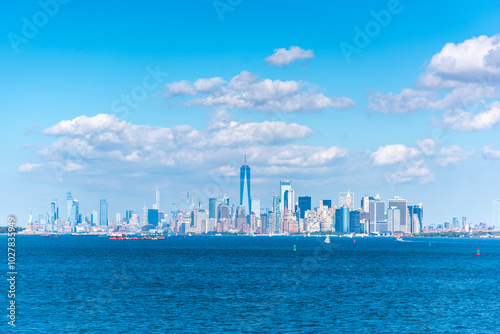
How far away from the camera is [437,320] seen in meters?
79.9

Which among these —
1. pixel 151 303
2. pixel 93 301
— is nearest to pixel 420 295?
pixel 151 303

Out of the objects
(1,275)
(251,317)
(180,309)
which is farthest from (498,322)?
(1,275)

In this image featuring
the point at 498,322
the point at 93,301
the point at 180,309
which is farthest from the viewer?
the point at 93,301

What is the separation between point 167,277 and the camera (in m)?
134

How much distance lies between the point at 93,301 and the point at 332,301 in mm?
38236

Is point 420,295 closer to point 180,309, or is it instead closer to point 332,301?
point 332,301

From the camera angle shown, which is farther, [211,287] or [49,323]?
[211,287]

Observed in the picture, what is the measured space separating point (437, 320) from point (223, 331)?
2974 cm

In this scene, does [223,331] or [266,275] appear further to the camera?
[266,275]

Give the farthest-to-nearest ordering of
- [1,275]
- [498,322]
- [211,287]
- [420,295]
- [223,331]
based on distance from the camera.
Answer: [1,275], [211,287], [420,295], [498,322], [223,331]

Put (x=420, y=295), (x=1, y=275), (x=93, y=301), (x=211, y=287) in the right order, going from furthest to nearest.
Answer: (x=1, y=275), (x=211, y=287), (x=420, y=295), (x=93, y=301)

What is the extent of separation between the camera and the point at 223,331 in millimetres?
71375

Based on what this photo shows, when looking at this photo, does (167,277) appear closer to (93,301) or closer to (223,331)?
(93,301)

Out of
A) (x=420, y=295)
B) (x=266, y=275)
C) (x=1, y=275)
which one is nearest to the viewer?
(x=420, y=295)
